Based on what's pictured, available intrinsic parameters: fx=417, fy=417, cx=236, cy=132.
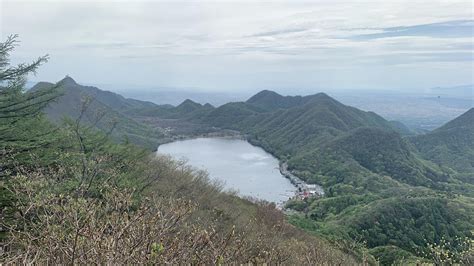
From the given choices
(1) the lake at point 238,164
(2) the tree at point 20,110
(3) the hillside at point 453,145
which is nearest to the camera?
(2) the tree at point 20,110

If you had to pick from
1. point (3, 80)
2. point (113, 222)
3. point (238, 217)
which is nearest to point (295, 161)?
point (238, 217)

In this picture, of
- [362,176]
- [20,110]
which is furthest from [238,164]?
[20,110]

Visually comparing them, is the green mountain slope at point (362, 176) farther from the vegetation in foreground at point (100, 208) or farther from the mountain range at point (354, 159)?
the vegetation in foreground at point (100, 208)

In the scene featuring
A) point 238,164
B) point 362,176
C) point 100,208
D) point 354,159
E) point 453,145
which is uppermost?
point 100,208

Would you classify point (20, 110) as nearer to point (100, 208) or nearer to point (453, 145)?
point (100, 208)

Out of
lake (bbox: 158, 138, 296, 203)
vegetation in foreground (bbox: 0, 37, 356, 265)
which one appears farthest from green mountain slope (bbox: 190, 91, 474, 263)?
vegetation in foreground (bbox: 0, 37, 356, 265)

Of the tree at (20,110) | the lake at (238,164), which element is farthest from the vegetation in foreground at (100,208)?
the lake at (238,164)

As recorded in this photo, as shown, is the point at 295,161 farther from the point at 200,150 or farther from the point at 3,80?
the point at 3,80
